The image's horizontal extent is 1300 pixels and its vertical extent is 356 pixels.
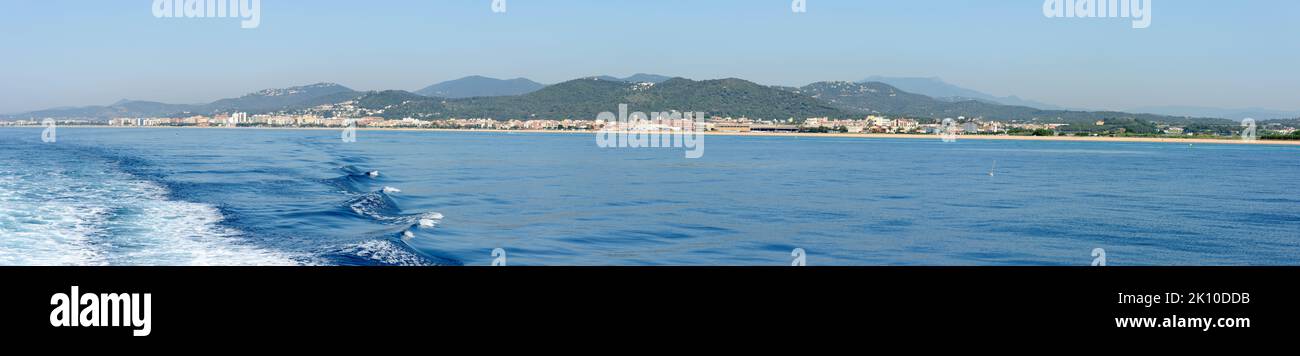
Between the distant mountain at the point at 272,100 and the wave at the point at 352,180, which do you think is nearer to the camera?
the wave at the point at 352,180

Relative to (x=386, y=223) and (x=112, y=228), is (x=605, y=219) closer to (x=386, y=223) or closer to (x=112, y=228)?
(x=386, y=223)

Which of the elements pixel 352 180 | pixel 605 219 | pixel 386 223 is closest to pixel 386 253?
pixel 386 223

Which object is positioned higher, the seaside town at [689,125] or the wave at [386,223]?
the seaside town at [689,125]

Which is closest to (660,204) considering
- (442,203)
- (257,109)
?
(442,203)

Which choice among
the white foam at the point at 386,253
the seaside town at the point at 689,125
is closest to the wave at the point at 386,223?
the white foam at the point at 386,253

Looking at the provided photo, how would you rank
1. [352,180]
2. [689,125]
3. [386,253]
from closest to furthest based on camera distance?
1. [386,253]
2. [352,180]
3. [689,125]

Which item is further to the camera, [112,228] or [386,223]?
[386,223]

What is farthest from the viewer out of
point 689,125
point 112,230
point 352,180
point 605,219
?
point 689,125

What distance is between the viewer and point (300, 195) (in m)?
30.0

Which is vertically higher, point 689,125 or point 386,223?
point 689,125

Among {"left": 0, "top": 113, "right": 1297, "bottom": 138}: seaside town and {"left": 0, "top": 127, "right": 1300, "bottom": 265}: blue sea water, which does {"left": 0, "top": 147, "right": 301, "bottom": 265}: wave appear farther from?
{"left": 0, "top": 113, "right": 1297, "bottom": 138}: seaside town

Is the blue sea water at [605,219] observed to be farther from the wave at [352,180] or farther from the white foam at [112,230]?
the wave at [352,180]
